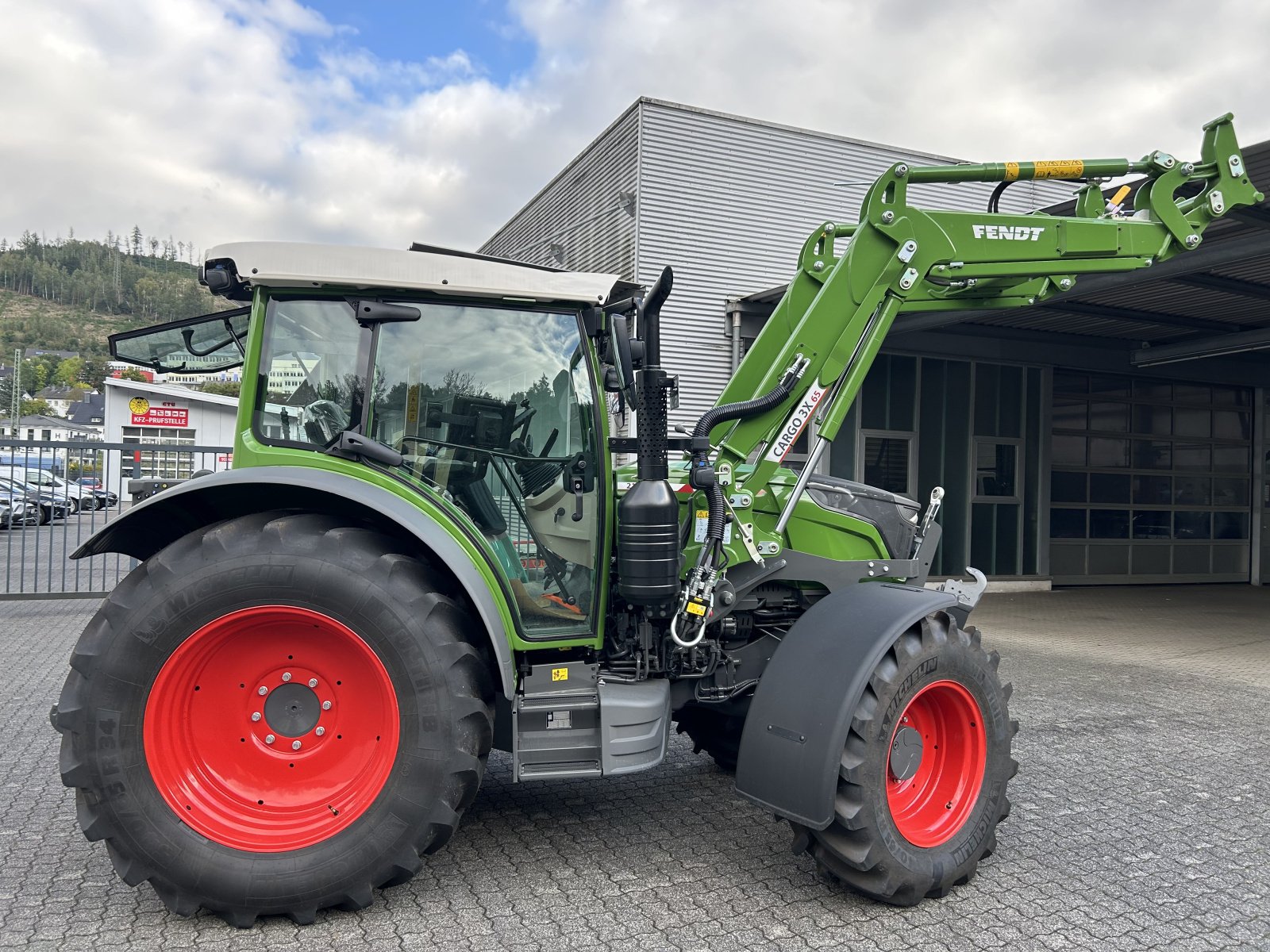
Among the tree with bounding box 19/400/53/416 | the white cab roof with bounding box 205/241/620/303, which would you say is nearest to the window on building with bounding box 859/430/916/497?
the white cab roof with bounding box 205/241/620/303

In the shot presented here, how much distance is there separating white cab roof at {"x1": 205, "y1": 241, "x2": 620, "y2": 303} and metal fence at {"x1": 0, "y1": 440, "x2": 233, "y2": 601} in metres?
7.73

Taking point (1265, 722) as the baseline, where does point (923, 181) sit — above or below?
above

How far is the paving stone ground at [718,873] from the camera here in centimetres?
320

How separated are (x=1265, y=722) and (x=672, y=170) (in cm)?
999

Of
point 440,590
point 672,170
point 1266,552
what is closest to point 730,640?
point 440,590

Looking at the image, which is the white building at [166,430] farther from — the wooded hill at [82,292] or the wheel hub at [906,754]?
the wooded hill at [82,292]

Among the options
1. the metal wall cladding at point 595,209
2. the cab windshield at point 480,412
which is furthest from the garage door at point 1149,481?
the cab windshield at point 480,412

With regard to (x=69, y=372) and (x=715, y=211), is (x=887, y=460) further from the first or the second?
(x=69, y=372)

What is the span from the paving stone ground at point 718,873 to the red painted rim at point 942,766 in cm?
28

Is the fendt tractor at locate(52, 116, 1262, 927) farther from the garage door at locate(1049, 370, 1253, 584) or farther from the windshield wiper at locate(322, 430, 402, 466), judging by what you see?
the garage door at locate(1049, 370, 1253, 584)

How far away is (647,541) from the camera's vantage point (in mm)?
3650

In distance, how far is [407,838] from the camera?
10.6 ft

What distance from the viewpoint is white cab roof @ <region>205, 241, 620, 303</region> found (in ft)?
11.5

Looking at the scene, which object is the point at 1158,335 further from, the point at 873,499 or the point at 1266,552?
the point at 873,499
